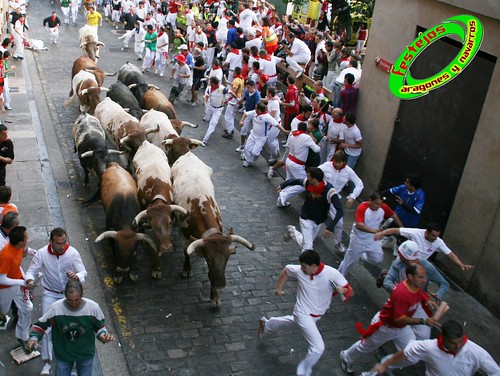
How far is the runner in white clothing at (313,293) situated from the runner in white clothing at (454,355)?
4.10 feet

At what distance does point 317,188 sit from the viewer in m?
9.69

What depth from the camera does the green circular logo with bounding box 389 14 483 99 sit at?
8578 millimetres

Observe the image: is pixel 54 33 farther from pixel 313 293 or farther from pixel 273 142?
pixel 313 293

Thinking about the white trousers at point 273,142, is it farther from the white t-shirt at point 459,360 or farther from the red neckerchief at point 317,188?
the white t-shirt at point 459,360

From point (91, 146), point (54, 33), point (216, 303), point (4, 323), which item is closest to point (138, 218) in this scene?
point (216, 303)

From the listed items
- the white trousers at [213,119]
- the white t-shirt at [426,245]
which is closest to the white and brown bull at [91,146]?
the white trousers at [213,119]

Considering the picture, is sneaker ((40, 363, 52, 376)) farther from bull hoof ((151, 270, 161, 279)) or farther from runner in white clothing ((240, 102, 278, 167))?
runner in white clothing ((240, 102, 278, 167))

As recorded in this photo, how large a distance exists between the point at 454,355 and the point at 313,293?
186 centimetres

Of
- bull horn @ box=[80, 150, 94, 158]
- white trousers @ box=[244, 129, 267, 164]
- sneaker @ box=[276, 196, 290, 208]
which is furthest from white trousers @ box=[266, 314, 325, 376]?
white trousers @ box=[244, 129, 267, 164]

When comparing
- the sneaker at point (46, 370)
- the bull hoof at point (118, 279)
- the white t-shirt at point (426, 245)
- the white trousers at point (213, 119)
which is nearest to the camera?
the sneaker at point (46, 370)

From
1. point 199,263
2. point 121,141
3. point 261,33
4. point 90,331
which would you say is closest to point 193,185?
point 199,263

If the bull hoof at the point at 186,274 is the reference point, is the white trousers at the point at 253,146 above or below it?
above

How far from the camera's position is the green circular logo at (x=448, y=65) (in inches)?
338

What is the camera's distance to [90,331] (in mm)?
6188
